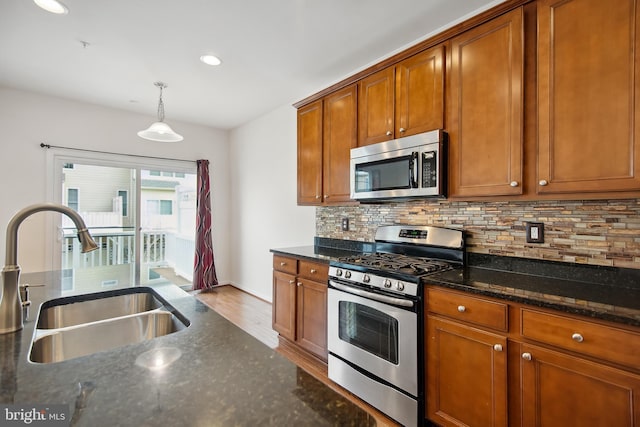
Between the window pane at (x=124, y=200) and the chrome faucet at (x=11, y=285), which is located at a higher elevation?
the window pane at (x=124, y=200)

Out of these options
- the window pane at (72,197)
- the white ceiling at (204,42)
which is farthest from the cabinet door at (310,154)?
the window pane at (72,197)

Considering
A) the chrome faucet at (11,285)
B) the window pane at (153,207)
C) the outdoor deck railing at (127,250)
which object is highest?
the window pane at (153,207)

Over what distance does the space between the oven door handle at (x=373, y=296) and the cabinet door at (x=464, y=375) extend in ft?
0.52

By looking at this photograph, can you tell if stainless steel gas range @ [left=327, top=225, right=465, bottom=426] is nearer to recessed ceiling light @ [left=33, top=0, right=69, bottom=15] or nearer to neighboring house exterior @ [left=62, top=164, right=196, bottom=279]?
recessed ceiling light @ [left=33, top=0, right=69, bottom=15]

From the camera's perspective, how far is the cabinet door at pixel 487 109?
5.60ft

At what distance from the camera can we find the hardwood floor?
7.21 feet

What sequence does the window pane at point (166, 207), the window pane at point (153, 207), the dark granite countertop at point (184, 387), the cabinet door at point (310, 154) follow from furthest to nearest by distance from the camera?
the window pane at point (166, 207) < the window pane at point (153, 207) < the cabinet door at point (310, 154) < the dark granite countertop at point (184, 387)

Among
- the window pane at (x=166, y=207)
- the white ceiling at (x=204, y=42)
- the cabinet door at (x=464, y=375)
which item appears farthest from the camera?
the window pane at (x=166, y=207)

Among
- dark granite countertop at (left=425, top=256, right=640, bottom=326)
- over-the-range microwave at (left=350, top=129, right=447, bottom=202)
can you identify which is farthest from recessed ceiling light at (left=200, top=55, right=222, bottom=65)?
dark granite countertop at (left=425, top=256, right=640, bottom=326)

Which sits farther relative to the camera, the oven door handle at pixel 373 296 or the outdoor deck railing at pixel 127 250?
the outdoor deck railing at pixel 127 250

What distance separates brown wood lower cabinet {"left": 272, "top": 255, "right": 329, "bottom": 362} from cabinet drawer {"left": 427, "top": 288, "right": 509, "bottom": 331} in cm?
90

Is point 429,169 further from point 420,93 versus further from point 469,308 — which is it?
point 469,308

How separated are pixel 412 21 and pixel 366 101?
626 mm

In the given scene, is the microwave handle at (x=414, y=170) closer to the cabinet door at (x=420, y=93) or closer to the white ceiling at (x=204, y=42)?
the cabinet door at (x=420, y=93)
